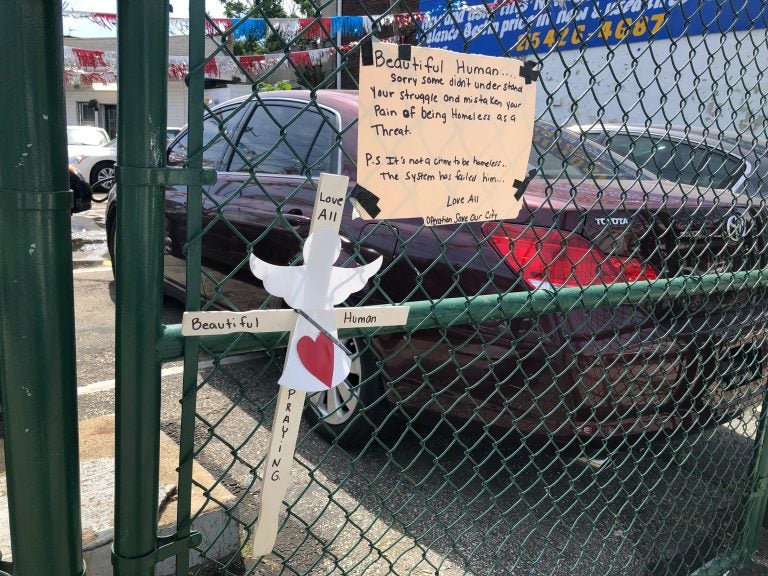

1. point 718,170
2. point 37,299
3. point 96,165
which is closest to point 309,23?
point 37,299

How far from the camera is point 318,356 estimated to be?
1.22 m

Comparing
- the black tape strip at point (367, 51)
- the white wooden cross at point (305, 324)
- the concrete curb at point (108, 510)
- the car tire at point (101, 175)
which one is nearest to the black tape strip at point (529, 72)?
the black tape strip at point (367, 51)

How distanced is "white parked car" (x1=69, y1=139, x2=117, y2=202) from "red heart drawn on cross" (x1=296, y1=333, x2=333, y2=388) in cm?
1342

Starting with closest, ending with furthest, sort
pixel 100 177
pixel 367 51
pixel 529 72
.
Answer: pixel 367 51
pixel 529 72
pixel 100 177

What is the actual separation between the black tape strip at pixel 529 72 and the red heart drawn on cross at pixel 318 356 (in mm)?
716

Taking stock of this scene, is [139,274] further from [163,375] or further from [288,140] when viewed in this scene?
[163,375]

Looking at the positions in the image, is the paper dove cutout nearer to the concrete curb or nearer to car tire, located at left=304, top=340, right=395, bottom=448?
the concrete curb

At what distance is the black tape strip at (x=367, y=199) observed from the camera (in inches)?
49.3

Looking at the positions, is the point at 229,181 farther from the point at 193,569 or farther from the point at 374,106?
the point at 374,106

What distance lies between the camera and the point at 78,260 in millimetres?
7203

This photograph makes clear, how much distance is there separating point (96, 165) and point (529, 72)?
14.1 meters

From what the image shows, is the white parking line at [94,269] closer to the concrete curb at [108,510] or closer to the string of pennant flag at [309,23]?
the string of pennant flag at [309,23]

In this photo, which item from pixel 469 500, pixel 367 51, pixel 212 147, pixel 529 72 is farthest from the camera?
pixel 212 147

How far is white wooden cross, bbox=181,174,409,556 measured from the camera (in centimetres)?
116
